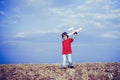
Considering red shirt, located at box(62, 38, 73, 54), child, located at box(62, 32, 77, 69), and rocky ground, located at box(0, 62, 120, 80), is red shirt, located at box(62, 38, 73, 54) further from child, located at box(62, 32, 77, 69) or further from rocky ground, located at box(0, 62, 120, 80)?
rocky ground, located at box(0, 62, 120, 80)

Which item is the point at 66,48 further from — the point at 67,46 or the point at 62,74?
the point at 62,74

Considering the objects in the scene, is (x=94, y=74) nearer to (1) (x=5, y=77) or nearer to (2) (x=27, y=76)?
(2) (x=27, y=76)

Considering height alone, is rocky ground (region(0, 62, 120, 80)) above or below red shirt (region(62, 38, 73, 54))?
below

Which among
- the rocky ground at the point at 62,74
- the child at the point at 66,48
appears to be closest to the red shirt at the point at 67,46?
the child at the point at 66,48

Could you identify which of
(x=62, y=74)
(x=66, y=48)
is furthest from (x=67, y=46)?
(x=62, y=74)

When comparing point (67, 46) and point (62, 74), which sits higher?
point (67, 46)

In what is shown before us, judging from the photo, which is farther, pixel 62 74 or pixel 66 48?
pixel 66 48

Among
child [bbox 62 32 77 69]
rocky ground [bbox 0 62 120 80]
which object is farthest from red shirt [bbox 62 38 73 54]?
rocky ground [bbox 0 62 120 80]

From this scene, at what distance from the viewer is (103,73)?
48.2 feet

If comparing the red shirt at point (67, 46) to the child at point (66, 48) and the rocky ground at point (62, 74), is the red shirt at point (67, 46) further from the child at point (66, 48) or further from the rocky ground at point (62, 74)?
the rocky ground at point (62, 74)

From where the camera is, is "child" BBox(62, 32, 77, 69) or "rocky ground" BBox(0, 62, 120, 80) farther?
"child" BBox(62, 32, 77, 69)

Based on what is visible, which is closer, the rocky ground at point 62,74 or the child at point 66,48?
the rocky ground at point 62,74

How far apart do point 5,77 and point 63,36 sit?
15.9 feet

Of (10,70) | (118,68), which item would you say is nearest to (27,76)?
(10,70)
